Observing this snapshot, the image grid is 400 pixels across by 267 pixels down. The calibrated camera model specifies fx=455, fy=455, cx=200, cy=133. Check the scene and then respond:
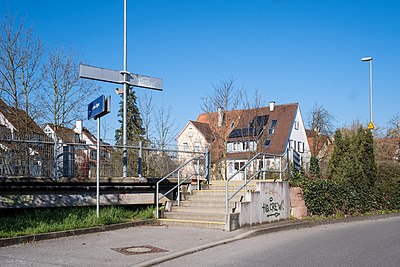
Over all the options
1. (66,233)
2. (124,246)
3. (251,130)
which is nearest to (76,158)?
→ (66,233)

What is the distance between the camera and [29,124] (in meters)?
18.1

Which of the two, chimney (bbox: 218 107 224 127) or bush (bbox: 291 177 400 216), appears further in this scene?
chimney (bbox: 218 107 224 127)

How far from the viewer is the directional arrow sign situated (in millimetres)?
14919

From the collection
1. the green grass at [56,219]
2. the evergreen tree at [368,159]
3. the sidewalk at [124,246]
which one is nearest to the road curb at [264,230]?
the sidewalk at [124,246]

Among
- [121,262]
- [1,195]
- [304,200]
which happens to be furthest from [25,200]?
[304,200]

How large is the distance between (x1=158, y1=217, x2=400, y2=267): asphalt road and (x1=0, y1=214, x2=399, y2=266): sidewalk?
0.38 metres

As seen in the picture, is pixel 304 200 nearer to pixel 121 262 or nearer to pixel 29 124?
pixel 121 262

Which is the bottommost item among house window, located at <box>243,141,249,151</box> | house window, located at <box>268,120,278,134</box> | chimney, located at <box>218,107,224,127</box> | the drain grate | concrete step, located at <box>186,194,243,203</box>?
the drain grate

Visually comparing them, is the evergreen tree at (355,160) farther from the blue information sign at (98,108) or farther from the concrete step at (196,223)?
the blue information sign at (98,108)

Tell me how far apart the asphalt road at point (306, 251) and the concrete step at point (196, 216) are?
1.58 metres

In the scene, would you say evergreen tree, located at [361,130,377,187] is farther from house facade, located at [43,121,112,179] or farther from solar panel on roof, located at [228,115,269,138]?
house facade, located at [43,121,112,179]

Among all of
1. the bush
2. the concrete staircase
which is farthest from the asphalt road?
the bush

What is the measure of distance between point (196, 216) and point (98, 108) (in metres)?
4.40

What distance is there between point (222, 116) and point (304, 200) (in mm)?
13080
